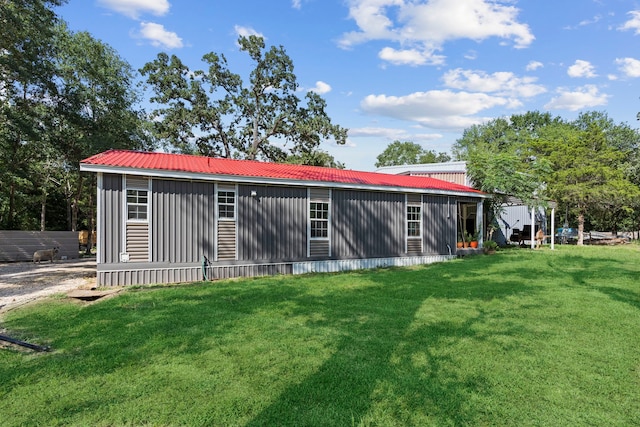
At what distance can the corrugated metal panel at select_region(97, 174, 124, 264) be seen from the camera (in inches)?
328

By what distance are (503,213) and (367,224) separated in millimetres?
12669

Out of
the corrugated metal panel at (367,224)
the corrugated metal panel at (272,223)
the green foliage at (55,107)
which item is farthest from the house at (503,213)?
the green foliage at (55,107)

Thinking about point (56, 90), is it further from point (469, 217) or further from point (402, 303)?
point (469, 217)

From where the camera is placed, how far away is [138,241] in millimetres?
8656

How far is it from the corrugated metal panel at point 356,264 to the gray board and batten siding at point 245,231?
31mm

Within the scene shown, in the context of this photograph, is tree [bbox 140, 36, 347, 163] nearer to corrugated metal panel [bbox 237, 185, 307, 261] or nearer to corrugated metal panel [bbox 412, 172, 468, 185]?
corrugated metal panel [bbox 412, 172, 468, 185]

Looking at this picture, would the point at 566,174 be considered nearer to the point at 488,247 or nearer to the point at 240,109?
the point at 488,247

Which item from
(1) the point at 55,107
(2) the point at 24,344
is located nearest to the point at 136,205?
(2) the point at 24,344

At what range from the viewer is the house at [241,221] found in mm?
8539

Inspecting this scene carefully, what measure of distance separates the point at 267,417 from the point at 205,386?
0.81m

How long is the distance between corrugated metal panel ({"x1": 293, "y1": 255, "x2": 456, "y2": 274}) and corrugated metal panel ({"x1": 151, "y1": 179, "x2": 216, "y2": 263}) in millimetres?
2767

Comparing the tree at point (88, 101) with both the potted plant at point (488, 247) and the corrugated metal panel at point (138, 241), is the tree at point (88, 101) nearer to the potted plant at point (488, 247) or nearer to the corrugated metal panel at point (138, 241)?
the corrugated metal panel at point (138, 241)

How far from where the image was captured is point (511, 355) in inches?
156

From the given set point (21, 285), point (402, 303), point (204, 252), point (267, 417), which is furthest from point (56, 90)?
point (267, 417)
